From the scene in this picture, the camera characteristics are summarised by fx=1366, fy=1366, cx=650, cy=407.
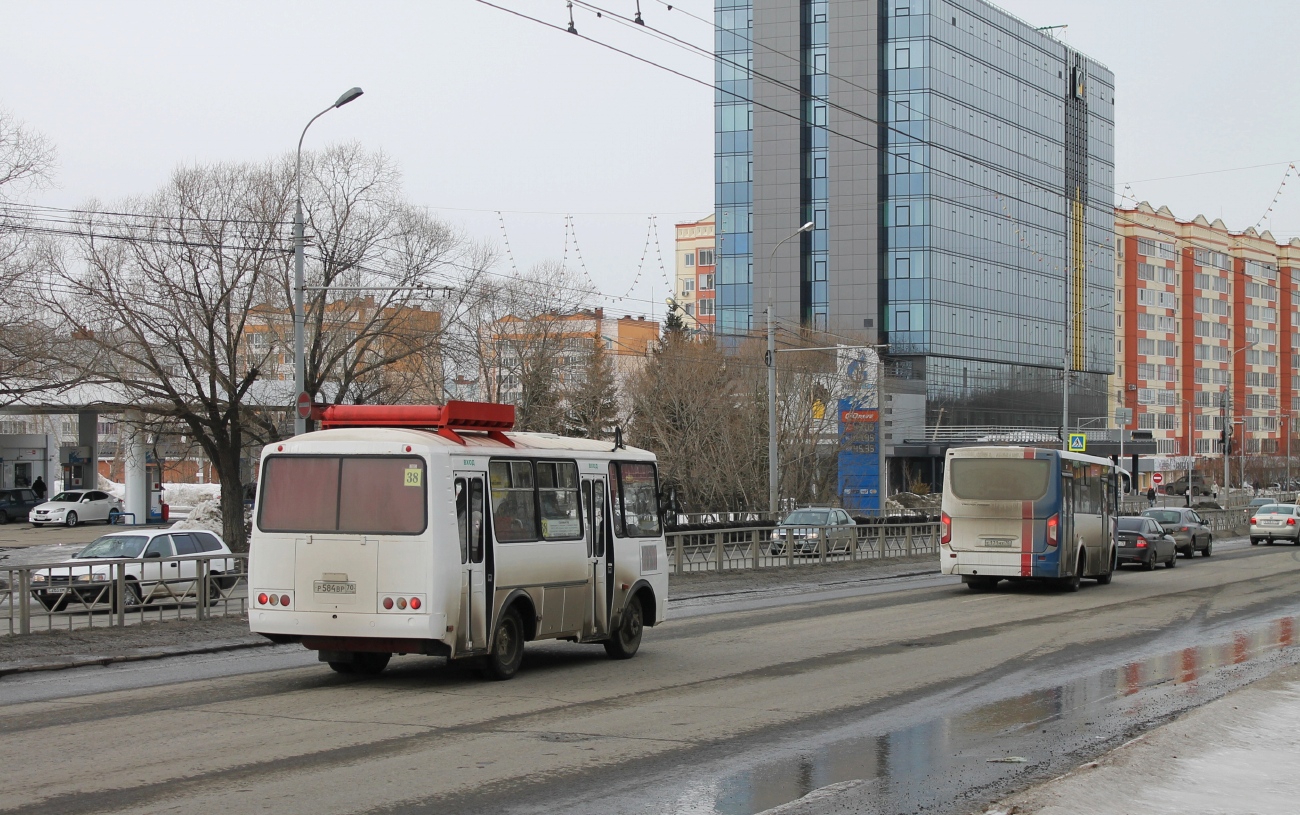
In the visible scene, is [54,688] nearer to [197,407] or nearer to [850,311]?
[197,407]

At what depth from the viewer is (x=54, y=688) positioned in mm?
13398

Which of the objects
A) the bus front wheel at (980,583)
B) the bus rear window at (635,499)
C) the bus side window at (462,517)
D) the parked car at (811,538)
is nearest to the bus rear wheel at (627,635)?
the bus rear window at (635,499)

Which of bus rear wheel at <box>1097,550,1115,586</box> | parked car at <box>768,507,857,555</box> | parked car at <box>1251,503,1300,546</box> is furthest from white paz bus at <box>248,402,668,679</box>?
parked car at <box>1251,503,1300,546</box>

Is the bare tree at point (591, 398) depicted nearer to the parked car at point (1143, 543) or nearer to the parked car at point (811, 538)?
the parked car at point (811, 538)

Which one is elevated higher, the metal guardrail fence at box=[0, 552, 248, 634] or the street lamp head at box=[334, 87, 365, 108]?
the street lamp head at box=[334, 87, 365, 108]

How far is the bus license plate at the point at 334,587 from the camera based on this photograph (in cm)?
1269

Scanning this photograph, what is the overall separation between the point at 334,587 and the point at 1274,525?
50.4 metres

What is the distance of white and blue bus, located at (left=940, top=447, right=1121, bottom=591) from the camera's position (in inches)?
1049

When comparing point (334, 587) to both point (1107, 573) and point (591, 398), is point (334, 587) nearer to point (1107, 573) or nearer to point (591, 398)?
point (1107, 573)

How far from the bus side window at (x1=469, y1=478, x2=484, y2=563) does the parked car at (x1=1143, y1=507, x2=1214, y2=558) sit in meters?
33.5

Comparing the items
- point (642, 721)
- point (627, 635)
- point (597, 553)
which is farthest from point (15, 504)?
point (642, 721)

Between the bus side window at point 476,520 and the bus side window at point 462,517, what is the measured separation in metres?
0.06

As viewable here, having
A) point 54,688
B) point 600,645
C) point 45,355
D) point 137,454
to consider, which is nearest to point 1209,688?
point 600,645

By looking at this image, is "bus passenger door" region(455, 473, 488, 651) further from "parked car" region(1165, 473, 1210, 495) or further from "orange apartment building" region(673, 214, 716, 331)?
"orange apartment building" region(673, 214, 716, 331)
